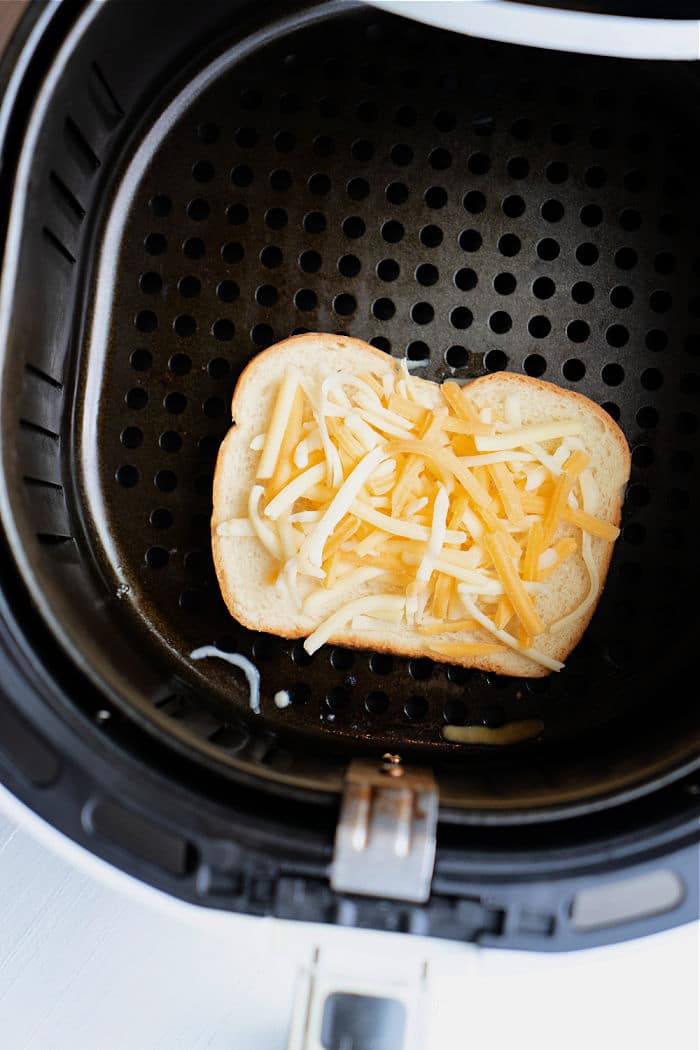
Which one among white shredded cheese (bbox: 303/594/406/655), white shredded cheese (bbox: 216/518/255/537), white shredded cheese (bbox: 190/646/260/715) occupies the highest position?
white shredded cheese (bbox: 216/518/255/537)

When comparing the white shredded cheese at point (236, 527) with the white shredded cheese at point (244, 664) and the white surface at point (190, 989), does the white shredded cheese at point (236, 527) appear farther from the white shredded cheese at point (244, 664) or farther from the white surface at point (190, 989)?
the white surface at point (190, 989)

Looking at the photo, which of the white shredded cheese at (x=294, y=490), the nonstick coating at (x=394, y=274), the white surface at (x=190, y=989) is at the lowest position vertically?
the white surface at (x=190, y=989)

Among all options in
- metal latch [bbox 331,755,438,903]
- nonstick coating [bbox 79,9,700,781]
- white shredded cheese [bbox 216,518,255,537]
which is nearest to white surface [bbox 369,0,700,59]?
nonstick coating [bbox 79,9,700,781]

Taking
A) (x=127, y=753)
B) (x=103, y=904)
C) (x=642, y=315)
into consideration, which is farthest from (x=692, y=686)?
(x=103, y=904)

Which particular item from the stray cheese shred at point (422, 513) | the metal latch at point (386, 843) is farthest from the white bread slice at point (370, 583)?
the metal latch at point (386, 843)

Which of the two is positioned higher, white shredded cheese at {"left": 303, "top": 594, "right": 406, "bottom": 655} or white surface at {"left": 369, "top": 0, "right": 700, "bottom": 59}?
white surface at {"left": 369, "top": 0, "right": 700, "bottom": 59}

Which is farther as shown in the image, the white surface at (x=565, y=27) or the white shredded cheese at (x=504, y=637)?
the white shredded cheese at (x=504, y=637)

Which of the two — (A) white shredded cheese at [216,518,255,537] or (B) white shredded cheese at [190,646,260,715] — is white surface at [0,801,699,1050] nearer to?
(B) white shredded cheese at [190,646,260,715]
